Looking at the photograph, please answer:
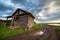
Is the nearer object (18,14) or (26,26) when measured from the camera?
(26,26)

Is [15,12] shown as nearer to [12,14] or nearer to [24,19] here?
[12,14]

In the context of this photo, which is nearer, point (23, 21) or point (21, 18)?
point (23, 21)

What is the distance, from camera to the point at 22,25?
1187 inches

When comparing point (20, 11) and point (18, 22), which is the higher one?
point (20, 11)

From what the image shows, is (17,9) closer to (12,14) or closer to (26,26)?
(12,14)

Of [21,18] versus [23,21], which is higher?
[21,18]

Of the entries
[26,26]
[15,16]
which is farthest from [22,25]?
[15,16]

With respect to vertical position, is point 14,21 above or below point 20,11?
below

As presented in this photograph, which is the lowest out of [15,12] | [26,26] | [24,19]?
[26,26]

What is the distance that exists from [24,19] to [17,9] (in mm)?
4412

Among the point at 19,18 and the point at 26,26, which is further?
the point at 19,18

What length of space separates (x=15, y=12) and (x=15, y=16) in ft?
4.89

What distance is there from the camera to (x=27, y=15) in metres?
30.6

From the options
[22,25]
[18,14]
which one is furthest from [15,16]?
[22,25]
